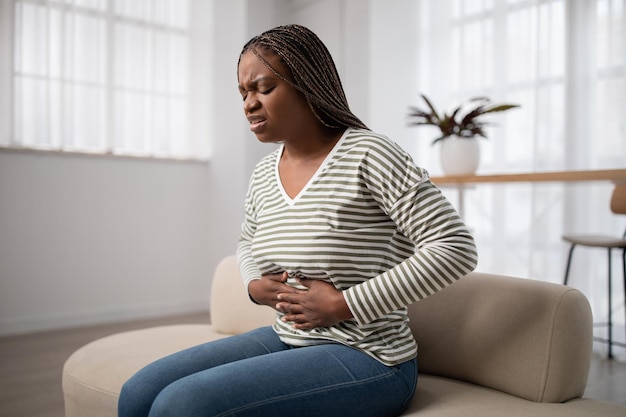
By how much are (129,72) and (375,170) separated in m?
3.47

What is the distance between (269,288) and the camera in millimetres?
1163

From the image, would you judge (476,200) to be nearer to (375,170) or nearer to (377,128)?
(377,128)

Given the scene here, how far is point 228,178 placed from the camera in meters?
4.25

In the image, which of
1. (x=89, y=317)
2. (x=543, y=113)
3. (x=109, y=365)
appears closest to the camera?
(x=109, y=365)

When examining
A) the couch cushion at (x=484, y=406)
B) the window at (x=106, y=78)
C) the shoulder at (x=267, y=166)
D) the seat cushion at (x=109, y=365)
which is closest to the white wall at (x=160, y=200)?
the window at (x=106, y=78)

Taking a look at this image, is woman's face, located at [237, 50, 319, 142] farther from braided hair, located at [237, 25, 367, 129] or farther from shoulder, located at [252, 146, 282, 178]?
shoulder, located at [252, 146, 282, 178]

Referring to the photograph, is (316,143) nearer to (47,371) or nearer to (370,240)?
(370,240)

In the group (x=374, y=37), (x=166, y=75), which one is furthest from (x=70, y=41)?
(x=374, y=37)

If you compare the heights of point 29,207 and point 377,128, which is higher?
point 377,128

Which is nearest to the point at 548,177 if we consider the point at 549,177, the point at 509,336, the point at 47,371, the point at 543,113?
the point at 549,177

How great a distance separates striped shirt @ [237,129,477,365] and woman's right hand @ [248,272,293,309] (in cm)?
2

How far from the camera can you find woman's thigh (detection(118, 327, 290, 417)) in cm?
103

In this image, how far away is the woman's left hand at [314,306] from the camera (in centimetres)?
102

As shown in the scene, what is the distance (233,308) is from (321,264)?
0.81 meters
